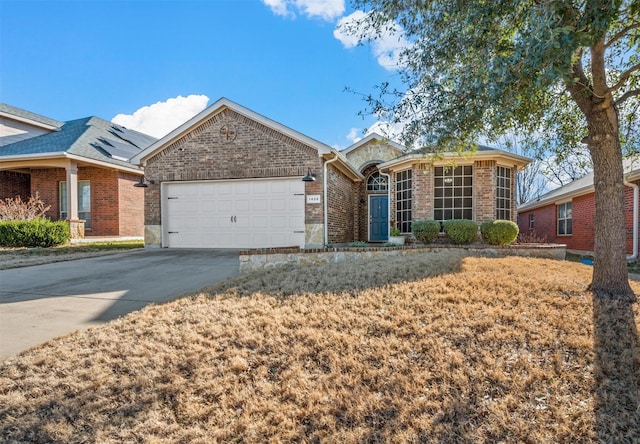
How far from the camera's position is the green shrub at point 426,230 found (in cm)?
1016

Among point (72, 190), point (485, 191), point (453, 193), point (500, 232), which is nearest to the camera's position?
point (500, 232)

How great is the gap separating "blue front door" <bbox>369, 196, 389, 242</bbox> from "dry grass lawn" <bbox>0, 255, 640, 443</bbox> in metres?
11.8

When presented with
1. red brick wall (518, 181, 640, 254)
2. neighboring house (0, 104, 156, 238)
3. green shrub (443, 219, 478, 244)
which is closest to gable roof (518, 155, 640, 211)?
red brick wall (518, 181, 640, 254)

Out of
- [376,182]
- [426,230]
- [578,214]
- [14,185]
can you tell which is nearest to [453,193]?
[426,230]

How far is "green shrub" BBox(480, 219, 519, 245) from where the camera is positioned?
9695 mm

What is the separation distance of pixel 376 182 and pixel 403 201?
15.0 feet

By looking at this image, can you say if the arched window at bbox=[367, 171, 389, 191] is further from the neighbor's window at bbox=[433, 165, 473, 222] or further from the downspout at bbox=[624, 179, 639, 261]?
the downspout at bbox=[624, 179, 639, 261]

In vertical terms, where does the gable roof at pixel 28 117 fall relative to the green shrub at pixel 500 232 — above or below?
above

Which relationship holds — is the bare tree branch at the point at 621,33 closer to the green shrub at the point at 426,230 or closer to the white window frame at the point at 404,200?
the green shrub at the point at 426,230

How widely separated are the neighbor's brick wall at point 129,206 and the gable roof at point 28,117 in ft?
25.8

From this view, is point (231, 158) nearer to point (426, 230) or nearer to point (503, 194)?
point (426, 230)

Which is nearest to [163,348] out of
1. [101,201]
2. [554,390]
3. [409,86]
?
[554,390]

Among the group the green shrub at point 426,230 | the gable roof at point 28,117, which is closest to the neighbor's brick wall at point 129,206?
the gable roof at point 28,117

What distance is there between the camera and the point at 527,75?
11.0ft
